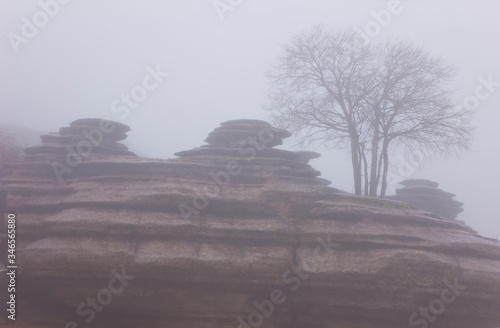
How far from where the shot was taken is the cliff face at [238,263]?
36.6 ft

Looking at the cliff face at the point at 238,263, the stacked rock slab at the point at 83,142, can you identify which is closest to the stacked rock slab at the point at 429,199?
the cliff face at the point at 238,263

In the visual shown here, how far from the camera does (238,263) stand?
1129cm

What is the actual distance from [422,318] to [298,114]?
13.3m

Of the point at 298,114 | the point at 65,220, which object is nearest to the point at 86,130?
the point at 65,220

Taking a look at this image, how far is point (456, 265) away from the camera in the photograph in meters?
11.3

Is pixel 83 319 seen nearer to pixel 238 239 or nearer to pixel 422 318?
pixel 238 239

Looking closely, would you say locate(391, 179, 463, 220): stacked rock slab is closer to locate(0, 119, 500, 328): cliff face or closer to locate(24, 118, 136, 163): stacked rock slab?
locate(0, 119, 500, 328): cliff face

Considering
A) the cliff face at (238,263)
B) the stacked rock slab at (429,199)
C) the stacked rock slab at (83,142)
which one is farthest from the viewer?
the stacked rock slab at (429,199)

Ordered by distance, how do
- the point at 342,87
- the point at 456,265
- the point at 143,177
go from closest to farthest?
the point at 456,265 → the point at 143,177 → the point at 342,87

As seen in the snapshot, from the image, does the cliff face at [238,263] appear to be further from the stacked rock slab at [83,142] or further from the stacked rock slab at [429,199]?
the stacked rock slab at [429,199]

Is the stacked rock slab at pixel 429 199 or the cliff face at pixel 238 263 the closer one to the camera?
the cliff face at pixel 238 263

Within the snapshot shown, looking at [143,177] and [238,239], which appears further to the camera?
[143,177]

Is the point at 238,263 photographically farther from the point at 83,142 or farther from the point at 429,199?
the point at 429,199

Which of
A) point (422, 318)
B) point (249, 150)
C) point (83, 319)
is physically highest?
point (249, 150)
